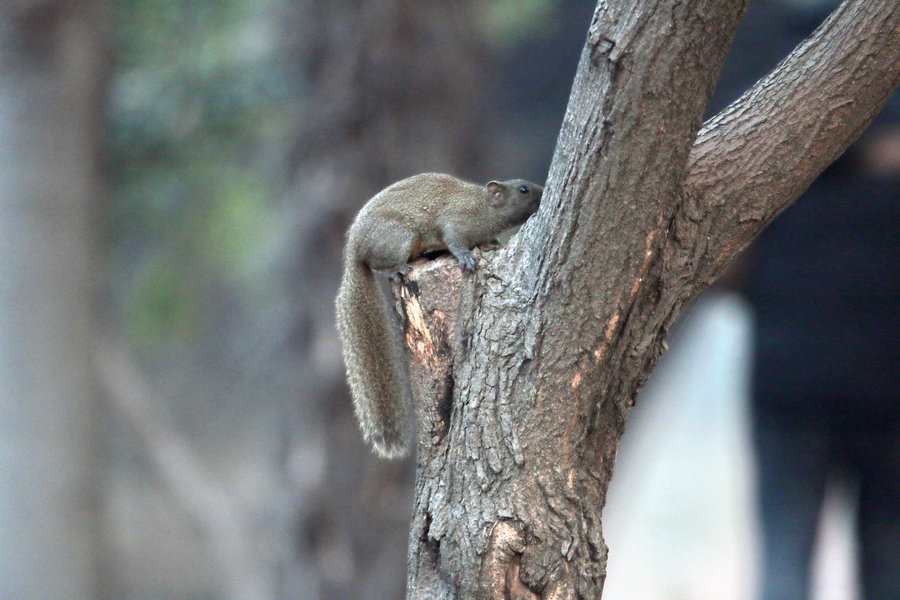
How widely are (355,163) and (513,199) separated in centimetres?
305

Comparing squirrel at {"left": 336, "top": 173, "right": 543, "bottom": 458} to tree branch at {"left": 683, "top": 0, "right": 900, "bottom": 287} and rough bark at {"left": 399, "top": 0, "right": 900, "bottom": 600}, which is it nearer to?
rough bark at {"left": 399, "top": 0, "right": 900, "bottom": 600}

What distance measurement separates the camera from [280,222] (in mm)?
6543

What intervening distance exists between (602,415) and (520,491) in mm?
215

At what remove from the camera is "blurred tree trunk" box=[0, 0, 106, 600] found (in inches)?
173

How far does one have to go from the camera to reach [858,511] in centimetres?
429

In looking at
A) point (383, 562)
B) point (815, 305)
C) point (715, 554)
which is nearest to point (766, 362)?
point (815, 305)

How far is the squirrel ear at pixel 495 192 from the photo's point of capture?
8.80 ft

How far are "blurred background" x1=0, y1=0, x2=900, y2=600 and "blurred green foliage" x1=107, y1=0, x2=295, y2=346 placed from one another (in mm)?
21

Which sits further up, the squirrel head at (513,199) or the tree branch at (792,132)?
the squirrel head at (513,199)

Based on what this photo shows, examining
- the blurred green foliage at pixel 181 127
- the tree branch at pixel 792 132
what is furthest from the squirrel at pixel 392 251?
the blurred green foliage at pixel 181 127

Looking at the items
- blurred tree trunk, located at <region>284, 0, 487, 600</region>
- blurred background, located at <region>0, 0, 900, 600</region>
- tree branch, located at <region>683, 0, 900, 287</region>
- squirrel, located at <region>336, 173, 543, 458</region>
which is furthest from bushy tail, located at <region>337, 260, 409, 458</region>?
blurred tree trunk, located at <region>284, 0, 487, 600</region>

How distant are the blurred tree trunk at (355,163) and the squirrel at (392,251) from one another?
292 cm

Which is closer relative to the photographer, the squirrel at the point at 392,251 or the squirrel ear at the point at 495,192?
the squirrel at the point at 392,251

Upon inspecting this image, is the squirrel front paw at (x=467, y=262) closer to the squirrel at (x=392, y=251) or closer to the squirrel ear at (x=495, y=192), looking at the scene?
the squirrel at (x=392, y=251)
